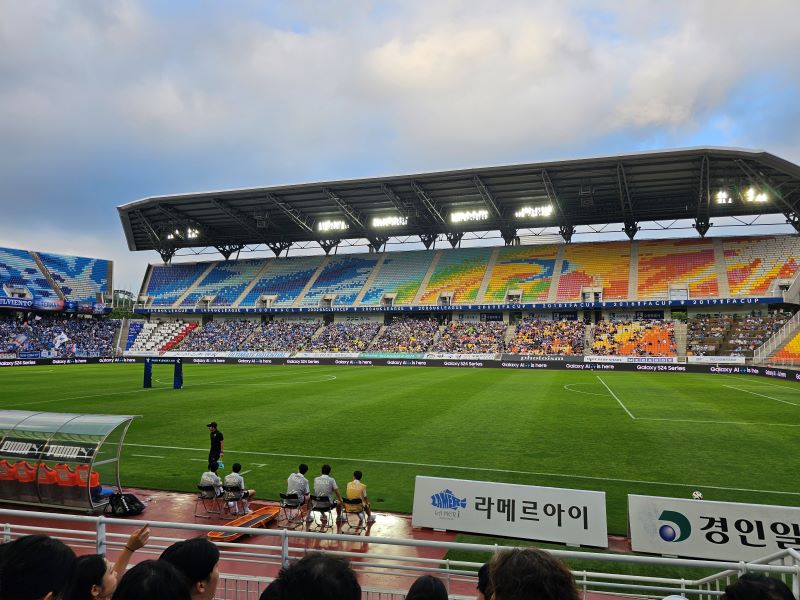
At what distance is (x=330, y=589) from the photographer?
2354 millimetres

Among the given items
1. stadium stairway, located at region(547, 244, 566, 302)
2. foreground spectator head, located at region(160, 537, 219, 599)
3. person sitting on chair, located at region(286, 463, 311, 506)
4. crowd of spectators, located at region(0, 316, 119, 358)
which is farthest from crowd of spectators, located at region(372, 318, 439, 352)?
foreground spectator head, located at region(160, 537, 219, 599)

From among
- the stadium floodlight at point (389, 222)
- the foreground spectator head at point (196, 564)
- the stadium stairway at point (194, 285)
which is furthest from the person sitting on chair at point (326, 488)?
the stadium stairway at point (194, 285)

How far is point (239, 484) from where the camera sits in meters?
10.6

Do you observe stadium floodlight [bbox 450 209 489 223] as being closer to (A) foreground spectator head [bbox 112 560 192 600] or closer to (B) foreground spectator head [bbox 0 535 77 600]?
(B) foreground spectator head [bbox 0 535 77 600]

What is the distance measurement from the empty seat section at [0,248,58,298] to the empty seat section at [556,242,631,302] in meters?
67.3

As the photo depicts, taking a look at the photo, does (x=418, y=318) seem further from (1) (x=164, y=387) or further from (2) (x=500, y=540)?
(2) (x=500, y=540)

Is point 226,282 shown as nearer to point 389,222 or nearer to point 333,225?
point 333,225

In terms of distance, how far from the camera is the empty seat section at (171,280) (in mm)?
73062

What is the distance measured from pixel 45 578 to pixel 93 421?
9.61m

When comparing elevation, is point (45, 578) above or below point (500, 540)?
above

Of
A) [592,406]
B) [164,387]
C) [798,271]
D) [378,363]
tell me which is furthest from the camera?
[378,363]

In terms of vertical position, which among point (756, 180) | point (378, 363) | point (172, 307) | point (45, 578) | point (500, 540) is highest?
point (756, 180)

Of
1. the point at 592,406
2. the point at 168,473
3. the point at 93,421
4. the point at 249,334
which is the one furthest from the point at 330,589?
the point at 249,334

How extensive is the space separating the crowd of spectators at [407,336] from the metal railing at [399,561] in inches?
1834
